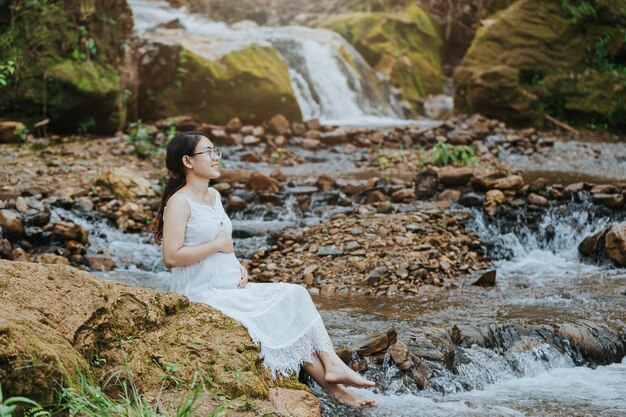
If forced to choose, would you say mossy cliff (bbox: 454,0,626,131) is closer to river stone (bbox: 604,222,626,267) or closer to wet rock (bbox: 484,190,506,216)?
wet rock (bbox: 484,190,506,216)

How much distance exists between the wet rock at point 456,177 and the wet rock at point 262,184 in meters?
2.41

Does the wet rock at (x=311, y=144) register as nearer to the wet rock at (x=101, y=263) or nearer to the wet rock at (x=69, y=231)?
the wet rock at (x=69, y=231)

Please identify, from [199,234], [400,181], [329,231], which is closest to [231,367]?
[199,234]

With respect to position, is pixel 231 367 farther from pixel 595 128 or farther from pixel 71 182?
pixel 595 128

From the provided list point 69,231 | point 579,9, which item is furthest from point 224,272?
point 579,9

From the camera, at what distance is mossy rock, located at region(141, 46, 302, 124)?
1442 centimetres

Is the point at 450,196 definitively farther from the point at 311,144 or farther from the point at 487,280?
the point at 311,144

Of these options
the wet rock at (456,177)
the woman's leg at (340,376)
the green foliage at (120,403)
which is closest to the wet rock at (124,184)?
the wet rock at (456,177)

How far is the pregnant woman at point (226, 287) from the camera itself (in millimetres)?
3619

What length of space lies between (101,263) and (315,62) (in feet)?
39.7

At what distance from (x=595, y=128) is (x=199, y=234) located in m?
13.6

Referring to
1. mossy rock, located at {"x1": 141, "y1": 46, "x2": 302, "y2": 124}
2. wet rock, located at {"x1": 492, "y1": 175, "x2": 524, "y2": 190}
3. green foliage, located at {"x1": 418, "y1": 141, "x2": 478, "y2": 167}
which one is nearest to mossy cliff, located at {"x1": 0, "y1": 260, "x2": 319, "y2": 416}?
wet rock, located at {"x1": 492, "y1": 175, "x2": 524, "y2": 190}

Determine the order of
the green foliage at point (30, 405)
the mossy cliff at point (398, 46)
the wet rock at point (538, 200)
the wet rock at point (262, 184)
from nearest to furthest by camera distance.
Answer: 1. the green foliage at point (30, 405)
2. the wet rock at point (538, 200)
3. the wet rock at point (262, 184)
4. the mossy cliff at point (398, 46)

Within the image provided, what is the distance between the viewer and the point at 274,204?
30.5 ft
